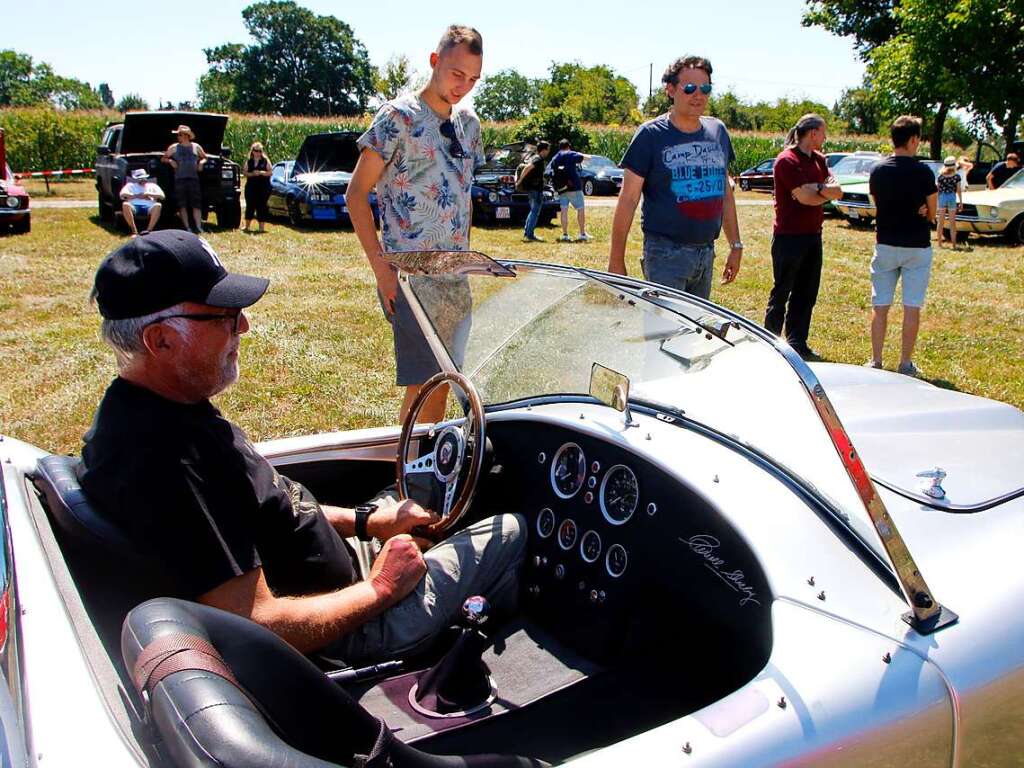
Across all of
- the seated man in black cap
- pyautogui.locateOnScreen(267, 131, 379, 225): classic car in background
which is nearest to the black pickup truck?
pyautogui.locateOnScreen(267, 131, 379, 225): classic car in background

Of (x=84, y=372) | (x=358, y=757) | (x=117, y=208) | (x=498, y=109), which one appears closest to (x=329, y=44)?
(x=498, y=109)

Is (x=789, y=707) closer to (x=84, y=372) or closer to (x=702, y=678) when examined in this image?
(x=702, y=678)

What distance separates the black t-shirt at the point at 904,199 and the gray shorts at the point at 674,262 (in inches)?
87.7

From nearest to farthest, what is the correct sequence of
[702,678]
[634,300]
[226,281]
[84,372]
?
[226,281], [702,678], [634,300], [84,372]

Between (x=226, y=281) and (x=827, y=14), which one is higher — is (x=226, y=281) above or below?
below

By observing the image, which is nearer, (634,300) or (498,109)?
(634,300)

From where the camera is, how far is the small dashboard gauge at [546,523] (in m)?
2.48

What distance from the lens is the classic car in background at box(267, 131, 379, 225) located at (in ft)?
47.7

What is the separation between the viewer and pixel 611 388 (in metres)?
2.29

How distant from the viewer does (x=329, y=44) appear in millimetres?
85875

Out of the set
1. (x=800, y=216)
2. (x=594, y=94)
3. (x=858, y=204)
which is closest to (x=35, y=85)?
(x=594, y=94)

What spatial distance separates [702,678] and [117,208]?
1464 centimetres

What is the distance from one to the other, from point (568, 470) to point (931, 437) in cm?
98

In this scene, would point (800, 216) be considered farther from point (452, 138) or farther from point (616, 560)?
point (616, 560)
